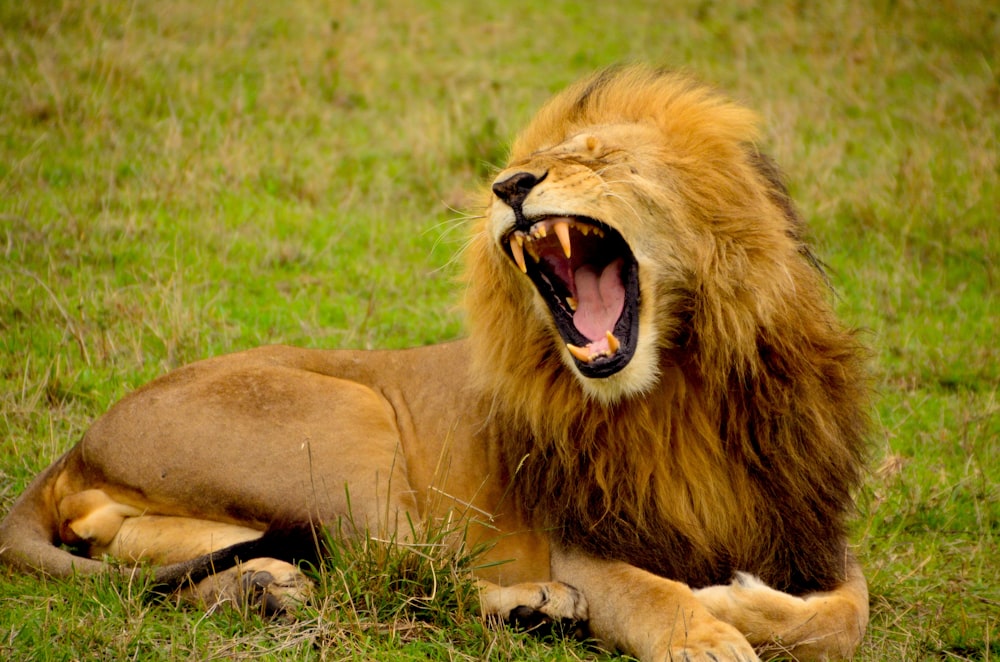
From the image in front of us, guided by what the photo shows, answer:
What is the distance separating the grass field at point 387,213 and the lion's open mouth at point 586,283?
1.82 feet

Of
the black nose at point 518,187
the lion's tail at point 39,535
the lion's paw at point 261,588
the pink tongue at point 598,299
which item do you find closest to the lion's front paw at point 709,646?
the pink tongue at point 598,299

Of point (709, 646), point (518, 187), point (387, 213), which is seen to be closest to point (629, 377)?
point (518, 187)

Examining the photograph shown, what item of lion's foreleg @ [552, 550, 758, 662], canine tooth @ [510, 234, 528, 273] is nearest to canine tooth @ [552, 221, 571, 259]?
canine tooth @ [510, 234, 528, 273]

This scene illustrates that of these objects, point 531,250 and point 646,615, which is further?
point 531,250

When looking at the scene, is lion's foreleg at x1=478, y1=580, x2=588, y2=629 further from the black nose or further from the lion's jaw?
the black nose

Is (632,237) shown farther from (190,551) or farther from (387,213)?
(387,213)

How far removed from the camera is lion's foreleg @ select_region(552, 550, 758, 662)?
10.3ft

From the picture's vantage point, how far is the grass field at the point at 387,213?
3549 millimetres

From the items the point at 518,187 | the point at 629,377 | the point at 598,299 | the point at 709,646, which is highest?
the point at 518,187

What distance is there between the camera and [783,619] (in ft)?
11.0

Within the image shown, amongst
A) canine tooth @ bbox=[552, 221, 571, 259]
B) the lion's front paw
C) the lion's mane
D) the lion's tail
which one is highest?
canine tooth @ bbox=[552, 221, 571, 259]

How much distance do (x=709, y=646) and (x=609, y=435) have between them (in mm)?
696

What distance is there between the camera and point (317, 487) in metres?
3.71

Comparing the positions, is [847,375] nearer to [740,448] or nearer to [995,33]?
[740,448]
